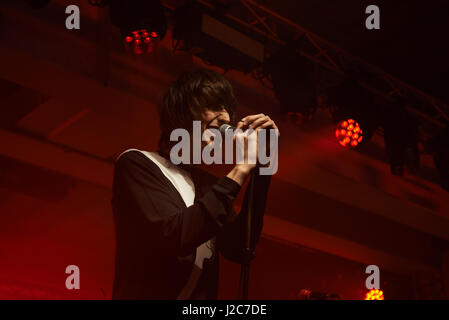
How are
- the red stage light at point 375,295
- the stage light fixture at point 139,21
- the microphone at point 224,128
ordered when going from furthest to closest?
1. the red stage light at point 375,295
2. the stage light fixture at point 139,21
3. the microphone at point 224,128

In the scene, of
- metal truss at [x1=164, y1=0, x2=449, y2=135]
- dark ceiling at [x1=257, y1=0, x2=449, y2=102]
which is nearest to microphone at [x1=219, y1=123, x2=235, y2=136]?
metal truss at [x1=164, y1=0, x2=449, y2=135]

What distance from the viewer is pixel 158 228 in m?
1.21

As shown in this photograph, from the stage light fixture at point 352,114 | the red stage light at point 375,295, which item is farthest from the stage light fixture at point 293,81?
the red stage light at point 375,295

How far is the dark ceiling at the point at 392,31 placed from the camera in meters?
4.21

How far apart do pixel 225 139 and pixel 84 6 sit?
107 inches

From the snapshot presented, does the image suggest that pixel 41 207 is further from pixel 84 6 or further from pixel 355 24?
pixel 355 24

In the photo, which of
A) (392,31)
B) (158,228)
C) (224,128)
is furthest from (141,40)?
(392,31)

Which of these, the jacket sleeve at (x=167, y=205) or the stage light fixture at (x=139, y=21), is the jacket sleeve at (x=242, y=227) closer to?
the jacket sleeve at (x=167, y=205)

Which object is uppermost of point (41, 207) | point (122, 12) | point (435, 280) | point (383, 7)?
point (383, 7)

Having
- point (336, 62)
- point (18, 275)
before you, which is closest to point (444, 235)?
point (336, 62)

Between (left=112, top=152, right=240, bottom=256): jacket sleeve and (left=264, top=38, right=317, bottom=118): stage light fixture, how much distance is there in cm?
252

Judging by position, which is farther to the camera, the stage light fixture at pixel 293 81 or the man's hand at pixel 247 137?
the stage light fixture at pixel 293 81

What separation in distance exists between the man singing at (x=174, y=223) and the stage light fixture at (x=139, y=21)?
171cm

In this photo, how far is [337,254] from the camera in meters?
6.49
